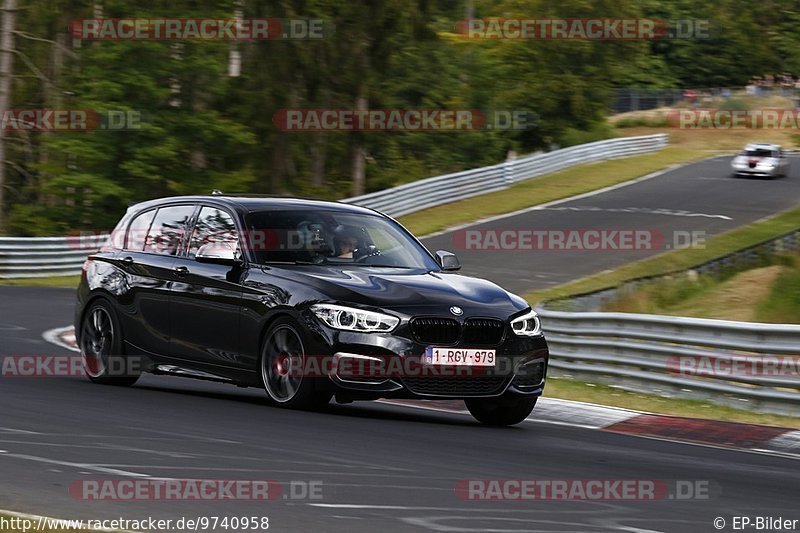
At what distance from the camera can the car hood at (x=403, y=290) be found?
33.4 feet

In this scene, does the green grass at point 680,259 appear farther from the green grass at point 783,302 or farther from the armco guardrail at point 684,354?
the armco guardrail at point 684,354

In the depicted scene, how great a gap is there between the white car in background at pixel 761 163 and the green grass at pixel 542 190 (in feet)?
10.2

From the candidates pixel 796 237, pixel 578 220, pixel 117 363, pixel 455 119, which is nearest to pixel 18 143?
pixel 455 119

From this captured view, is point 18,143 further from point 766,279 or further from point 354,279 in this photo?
point 354,279

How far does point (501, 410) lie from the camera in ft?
36.4

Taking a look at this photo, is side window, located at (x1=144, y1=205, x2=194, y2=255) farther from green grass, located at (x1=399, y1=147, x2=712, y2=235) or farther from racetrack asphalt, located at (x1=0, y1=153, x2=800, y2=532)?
green grass, located at (x1=399, y1=147, x2=712, y2=235)

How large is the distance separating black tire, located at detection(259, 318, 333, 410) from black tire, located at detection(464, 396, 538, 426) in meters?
1.27

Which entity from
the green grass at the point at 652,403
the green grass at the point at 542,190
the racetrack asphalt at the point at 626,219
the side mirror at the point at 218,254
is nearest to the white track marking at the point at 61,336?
the side mirror at the point at 218,254

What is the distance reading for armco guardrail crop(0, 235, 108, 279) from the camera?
30.5 meters

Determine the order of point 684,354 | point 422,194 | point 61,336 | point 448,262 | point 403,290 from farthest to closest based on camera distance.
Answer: point 422,194 < point 61,336 < point 684,354 < point 448,262 < point 403,290

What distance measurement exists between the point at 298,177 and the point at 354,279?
37.9m

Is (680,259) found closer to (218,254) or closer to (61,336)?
(61,336)

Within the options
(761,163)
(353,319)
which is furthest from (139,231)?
(761,163)

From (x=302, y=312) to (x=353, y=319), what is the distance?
40cm
